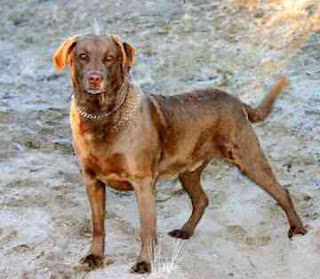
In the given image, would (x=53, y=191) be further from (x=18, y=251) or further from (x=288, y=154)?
(x=288, y=154)

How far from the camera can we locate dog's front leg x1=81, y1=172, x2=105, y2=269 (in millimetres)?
5621

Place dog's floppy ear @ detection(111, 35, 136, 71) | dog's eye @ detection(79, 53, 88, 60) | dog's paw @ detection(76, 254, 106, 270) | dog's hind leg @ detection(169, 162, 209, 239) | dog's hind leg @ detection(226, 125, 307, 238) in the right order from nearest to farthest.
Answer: dog's eye @ detection(79, 53, 88, 60) < dog's floppy ear @ detection(111, 35, 136, 71) < dog's paw @ detection(76, 254, 106, 270) < dog's hind leg @ detection(226, 125, 307, 238) < dog's hind leg @ detection(169, 162, 209, 239)

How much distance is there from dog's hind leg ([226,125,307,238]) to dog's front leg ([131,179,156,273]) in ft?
3.52

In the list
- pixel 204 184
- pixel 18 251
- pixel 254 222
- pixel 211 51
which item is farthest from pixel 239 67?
pixel 18 251

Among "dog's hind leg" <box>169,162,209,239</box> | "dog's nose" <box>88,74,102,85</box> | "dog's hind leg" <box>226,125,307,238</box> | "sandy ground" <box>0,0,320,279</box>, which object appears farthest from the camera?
"dog's hind leg" <box>169,162,209,239</box>

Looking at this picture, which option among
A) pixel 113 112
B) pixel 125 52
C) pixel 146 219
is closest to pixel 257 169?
pixel 146 219

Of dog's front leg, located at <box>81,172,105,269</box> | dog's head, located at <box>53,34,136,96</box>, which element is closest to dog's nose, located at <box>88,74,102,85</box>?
dog's head, located at <box>53,34,136,96</box>

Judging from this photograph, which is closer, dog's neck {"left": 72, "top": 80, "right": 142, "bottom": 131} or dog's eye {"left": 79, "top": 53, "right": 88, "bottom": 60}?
dog's eye {"left": 79, "top": 53, "right": 88, "bottom": 60}

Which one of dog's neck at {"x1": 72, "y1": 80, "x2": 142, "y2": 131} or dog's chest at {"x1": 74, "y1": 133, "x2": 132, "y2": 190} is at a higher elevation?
dog's neck at {"x1": 72, "y1": 80, "x2": 142, "y2": 131}

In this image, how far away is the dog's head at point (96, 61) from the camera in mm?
5145

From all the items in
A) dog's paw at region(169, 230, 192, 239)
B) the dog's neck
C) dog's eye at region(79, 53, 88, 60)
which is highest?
dog's eye at region(79, 53, 88, 60)

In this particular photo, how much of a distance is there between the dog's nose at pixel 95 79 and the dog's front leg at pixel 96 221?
0.77 meters

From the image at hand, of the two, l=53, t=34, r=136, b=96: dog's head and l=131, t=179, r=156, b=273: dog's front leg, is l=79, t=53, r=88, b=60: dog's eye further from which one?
l=131, t=179, r=156, b=273: dog's front leg

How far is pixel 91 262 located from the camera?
18.5ft
